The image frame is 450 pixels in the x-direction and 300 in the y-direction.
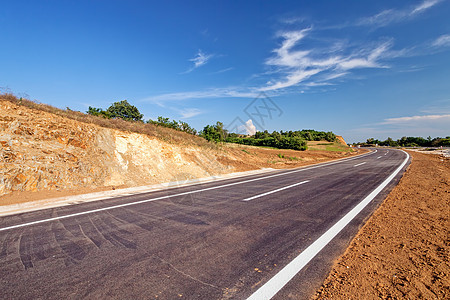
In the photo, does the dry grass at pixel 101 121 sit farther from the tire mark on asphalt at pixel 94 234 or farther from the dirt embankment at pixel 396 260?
the dirt embankment at pixel 396 260

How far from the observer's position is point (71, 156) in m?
9.30

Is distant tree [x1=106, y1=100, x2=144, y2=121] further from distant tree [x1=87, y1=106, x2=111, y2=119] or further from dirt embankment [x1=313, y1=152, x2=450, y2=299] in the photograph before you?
dirt embankment [x1=313, y1=152, x2=450, y2=299]

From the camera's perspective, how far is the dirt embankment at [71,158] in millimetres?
7466

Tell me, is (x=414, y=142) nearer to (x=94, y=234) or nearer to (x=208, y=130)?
(x=208, y=130)

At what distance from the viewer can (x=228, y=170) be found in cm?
1582

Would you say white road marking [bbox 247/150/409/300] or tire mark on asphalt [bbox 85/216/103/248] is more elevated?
tire mark on asphalt [bbox 85/216/103/248]

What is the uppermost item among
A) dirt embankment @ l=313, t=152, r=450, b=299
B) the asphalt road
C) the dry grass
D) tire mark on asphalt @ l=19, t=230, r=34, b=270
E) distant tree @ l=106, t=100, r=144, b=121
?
distant tree @ l=106, t=100, r=144, b=121

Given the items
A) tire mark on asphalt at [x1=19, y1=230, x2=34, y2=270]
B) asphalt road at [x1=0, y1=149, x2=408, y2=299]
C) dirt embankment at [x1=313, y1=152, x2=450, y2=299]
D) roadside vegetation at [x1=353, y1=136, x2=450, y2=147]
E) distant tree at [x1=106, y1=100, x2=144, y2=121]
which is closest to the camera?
dirt embankment at [x1=313, y1=152, x2=450, y2=299]

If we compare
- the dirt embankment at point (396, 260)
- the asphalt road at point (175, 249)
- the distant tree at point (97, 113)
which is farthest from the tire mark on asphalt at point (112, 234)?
the distant tree at point (97, 113)

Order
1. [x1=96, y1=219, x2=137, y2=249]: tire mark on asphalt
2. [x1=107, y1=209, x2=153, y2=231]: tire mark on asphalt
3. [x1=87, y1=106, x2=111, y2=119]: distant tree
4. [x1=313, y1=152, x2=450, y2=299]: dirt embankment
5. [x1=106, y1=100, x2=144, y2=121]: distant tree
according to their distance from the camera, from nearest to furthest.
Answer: [x1=313, y1=152, x2=450, y2=299]: dirt embankment → [x1=96, y1=219, x2=137, y2=249]: tire mark on asphalt → [x1=107, y1=209, x2=153, y2=231]: tire mark on asphalt → [x1=87, y1=106, x2=111, y2=119]: distant tree → [x1=106, y1=100, x2=144, y2=121]: distant tree

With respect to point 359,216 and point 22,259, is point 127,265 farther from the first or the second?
point 359,216

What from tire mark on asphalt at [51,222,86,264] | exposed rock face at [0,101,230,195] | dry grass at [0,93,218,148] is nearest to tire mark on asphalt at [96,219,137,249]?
tire mark on asphalt at [51,222,86,264]

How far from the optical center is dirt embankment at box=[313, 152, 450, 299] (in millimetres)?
2301

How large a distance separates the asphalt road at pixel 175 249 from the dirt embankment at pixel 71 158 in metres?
2.76
